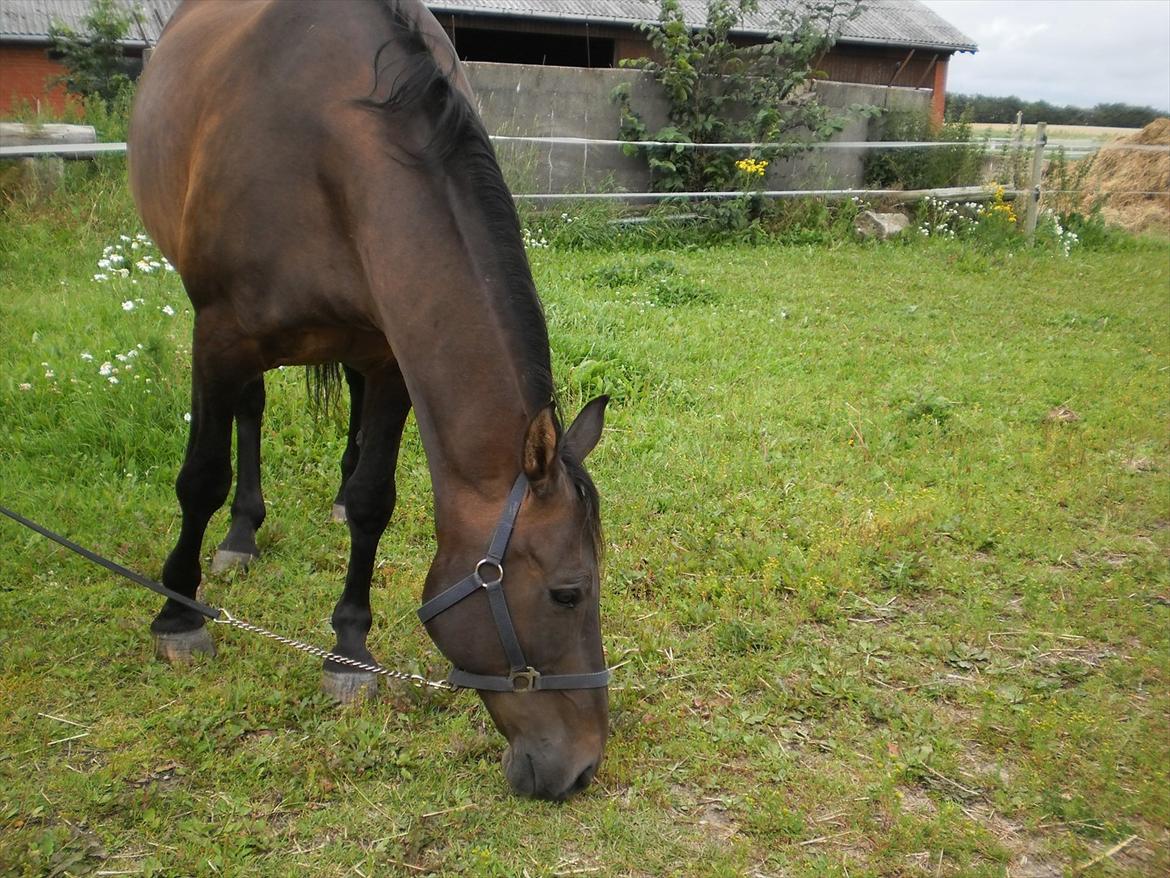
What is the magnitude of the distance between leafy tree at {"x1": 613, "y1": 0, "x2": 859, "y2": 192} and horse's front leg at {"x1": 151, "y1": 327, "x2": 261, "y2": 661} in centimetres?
784

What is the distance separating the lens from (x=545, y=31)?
535 inches

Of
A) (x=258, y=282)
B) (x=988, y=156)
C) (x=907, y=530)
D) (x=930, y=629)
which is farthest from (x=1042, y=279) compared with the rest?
(x=258, y=282)

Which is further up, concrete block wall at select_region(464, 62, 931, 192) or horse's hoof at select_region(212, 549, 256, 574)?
concrete block wall at select_region(464, 62, 931, 192)

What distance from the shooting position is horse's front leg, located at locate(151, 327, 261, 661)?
274 centimetres

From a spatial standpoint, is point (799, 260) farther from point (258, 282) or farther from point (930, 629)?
point (258, 282)

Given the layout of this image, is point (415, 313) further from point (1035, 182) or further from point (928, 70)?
point (928, 70)

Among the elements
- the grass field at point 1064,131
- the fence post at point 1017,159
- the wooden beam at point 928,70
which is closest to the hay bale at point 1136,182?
the grass field at point 1064,131

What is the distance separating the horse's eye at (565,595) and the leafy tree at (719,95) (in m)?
8.55

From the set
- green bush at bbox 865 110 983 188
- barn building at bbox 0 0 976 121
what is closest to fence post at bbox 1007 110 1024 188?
green bush at bbox 865 110 983 188

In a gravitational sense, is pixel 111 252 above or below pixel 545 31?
below

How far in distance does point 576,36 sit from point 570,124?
5281mm

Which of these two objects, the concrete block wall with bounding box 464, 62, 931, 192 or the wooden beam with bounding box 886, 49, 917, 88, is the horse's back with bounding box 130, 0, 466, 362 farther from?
the wooden beam with bounding box 886, 49, 917, 88

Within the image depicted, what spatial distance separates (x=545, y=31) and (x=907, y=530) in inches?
463

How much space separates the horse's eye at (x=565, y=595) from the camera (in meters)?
2.08
